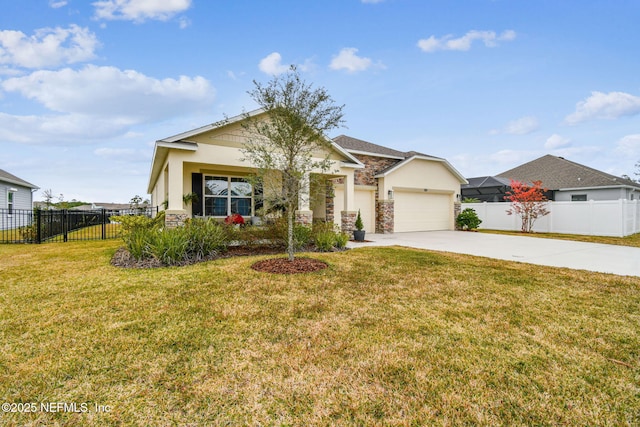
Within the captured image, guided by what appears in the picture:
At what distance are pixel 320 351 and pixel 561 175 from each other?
27.5 metres

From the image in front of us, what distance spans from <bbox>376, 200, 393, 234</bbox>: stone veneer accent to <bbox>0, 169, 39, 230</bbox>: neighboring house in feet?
67.4

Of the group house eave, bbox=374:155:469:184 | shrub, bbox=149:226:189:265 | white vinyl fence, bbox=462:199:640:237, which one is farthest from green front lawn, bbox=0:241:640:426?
white vinyl fence, bbox=462:199:640:237

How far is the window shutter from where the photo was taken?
1221cm

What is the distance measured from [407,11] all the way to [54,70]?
13377mm

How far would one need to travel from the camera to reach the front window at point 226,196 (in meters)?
12.7

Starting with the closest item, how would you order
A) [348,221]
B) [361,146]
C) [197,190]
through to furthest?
[197,190] < [348,221] < [361,146]

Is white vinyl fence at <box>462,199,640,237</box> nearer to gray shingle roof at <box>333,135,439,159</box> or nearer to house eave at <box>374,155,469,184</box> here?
house eave at <box>374,155,469,184</box>

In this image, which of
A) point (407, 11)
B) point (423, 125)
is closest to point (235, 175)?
point (407, 11)

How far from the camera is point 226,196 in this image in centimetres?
1312

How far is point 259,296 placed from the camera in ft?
15.8

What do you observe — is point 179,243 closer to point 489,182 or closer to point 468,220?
point 468,220

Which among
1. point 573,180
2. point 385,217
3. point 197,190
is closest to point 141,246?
point 197,190

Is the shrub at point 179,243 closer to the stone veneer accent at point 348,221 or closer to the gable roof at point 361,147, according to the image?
the stone veneer accent at point 348,221

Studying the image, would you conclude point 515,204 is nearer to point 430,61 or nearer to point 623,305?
point 430,61
